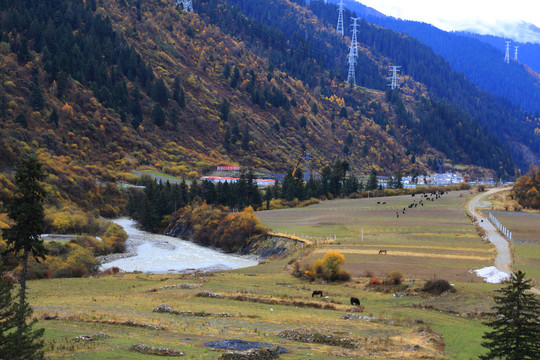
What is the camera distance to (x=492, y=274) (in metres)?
43.3

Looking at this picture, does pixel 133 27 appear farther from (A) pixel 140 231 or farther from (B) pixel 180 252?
(B) pixel 180 252

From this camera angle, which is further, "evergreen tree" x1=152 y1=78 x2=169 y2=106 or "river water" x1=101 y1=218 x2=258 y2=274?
"evergreen tree" x1=152 y1=78 x2=169 y2=106

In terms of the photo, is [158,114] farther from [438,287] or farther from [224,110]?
[438,287]

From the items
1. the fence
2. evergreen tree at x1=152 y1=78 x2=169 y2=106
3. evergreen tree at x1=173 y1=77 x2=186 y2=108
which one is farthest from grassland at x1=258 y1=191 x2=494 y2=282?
evergreen tree at x1=152 y1=78 x2=169 y2=106

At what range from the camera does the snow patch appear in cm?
4172

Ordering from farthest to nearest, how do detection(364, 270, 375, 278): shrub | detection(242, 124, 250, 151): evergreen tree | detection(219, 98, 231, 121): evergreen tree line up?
detection(219, 98, 231, 121): evergreen tree → detection(242, 124, 250, 151): evergreen tree → detection(364, 270, 375, 278): shrub

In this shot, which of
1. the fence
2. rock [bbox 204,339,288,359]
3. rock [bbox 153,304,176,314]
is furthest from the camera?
the fence

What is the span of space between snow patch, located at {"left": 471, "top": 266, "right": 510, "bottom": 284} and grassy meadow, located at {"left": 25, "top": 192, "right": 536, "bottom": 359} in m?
0.96

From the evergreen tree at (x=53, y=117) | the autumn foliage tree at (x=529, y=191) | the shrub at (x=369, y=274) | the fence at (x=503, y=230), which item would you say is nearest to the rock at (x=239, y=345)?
the shrub at (x=369, y=274)

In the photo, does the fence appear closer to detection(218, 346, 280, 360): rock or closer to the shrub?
the shrub

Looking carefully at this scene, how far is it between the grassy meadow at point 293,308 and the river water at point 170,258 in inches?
247

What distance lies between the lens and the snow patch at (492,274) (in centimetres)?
4172

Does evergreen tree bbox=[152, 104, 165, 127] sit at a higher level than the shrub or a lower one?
higher

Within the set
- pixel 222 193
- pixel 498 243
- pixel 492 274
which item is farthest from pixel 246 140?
pixel 492 274
